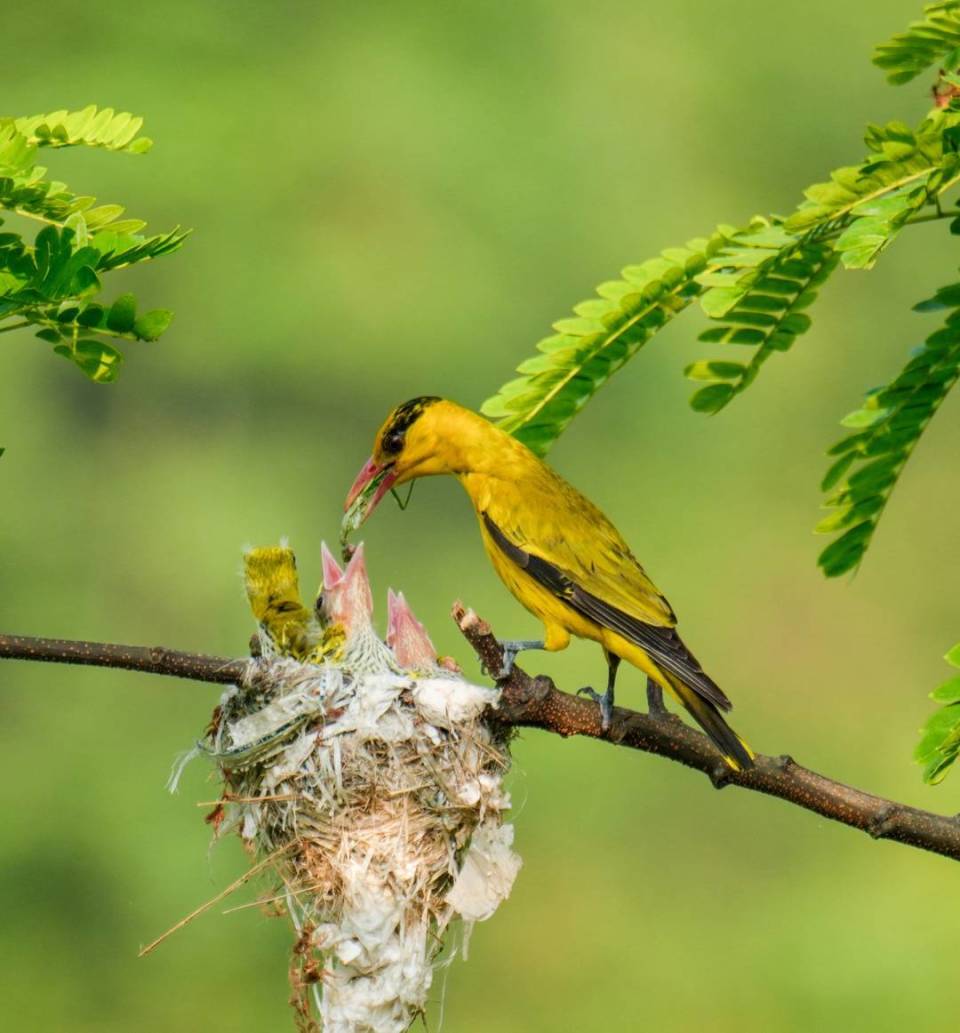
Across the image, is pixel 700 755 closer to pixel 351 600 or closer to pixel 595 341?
pixel 595 341

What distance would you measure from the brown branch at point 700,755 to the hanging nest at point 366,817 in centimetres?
71

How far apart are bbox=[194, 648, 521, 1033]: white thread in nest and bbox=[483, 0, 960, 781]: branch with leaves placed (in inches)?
32.4

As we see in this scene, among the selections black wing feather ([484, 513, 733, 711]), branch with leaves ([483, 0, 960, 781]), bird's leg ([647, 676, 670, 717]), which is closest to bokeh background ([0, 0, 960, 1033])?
black wing feather ([484, 513, 733, 711])

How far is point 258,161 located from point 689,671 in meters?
9.61

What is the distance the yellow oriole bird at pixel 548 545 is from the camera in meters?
3.95

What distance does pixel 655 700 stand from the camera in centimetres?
369

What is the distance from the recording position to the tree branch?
3.06m

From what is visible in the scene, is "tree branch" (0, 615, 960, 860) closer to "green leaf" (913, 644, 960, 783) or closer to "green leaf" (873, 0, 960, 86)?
"green leaf" (913, 644, 960, 783)

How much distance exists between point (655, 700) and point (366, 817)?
2.71 feet

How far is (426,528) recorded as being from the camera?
1103 centimetres

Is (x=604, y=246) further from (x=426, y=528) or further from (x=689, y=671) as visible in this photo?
(x=689, y=671)

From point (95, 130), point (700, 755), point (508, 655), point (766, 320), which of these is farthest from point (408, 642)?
point (95, 130)

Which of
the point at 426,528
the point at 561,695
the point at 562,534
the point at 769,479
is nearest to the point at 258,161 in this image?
the point at 426,528

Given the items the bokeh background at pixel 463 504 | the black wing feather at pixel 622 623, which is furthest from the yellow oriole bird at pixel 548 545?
the bokeh background at pixel 463 504
